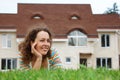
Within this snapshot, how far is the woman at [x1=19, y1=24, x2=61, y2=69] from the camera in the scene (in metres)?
4.51

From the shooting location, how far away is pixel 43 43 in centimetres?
452

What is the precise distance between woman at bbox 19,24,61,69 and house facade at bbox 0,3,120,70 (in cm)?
3646

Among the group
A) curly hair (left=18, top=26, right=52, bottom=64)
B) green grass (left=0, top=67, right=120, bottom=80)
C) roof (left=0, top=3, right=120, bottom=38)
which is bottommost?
green grass (left=0, top=67, right=120, bottom=80)

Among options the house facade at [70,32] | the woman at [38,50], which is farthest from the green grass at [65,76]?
the house facade at [70,32]

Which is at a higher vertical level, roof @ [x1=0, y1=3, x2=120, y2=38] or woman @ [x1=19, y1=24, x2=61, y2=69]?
roof @ [x1=0, y1=3, x2=120, y2=38]

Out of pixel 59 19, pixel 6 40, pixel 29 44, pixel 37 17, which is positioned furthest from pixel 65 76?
pixel 37 17

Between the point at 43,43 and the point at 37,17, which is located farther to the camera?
the point at 37,17

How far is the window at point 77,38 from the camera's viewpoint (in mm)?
42844

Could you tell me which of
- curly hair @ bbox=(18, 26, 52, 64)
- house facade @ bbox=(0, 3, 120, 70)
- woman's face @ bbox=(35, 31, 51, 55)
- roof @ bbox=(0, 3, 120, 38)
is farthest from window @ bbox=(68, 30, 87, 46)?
woman's face @ bbox=(35, 31, 51, 55)

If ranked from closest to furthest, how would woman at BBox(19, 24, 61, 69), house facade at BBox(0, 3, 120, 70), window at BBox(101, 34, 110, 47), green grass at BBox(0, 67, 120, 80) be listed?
green grass at BBox(0, 67, 120, 80)
woman at BBox(19, 24, 61, 69)
house facade at BBox(0, 3, 120, 70)
window at BBox(101, 34, 110, 47)

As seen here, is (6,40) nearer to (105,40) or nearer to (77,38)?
(77,38)

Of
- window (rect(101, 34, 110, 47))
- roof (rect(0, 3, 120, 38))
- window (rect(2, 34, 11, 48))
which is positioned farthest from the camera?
window (rect(101, 34, 110, 47))

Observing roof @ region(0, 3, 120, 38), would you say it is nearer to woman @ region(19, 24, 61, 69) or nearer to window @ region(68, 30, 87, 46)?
window @ region(68, 30, 87, 46)

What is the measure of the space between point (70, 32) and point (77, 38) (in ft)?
3.40
